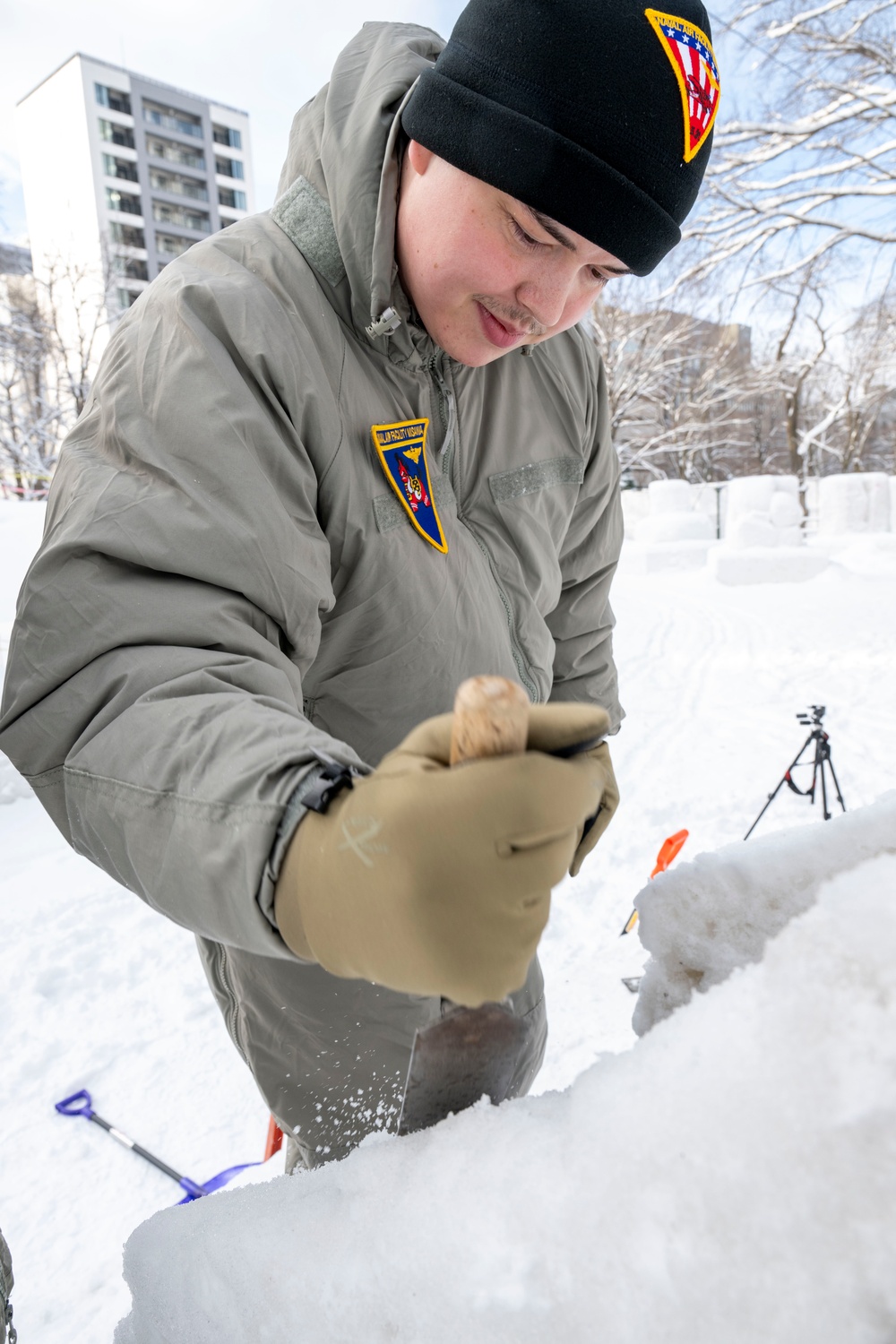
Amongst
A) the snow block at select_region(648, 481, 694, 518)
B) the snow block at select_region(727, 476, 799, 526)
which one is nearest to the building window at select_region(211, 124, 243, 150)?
the snow block at select_region(648, 481, 694, 518)

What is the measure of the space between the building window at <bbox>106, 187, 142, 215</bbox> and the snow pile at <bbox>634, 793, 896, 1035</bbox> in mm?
53838

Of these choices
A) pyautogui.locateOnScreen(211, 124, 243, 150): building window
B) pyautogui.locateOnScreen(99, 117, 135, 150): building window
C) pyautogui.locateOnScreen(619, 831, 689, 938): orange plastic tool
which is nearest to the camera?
pyautogui.locateOnScreen(619, 831, 689, 938): orange plastic tool

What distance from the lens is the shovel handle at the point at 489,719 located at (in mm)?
631

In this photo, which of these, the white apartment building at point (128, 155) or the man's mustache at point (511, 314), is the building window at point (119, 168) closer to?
the white apartment building at point (128, 155)

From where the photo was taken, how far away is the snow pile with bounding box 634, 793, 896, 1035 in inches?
36.1

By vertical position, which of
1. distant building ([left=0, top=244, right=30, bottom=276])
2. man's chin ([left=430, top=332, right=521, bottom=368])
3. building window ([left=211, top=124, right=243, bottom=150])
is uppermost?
building window ([left=211, top=124, right=243, bottom=150])

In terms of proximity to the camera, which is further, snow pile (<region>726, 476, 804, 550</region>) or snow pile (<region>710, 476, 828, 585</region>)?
snow pile (<region>726, 476, 804, 550</region>)

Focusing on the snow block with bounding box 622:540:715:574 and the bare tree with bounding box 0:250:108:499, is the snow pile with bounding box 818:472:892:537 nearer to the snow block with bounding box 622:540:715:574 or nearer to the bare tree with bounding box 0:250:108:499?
the snow block with bounding box 622:540:715:574

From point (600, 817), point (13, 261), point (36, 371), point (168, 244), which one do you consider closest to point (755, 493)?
point (600, 817)

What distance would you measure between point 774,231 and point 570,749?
1120 cm

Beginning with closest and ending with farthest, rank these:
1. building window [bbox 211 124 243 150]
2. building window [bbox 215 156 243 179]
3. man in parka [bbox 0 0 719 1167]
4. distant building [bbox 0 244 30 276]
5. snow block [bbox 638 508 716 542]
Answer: man in parka [bbox 0 0 719 1167]
snow block [bbox 638 508 716 542]
distant building [bbox 0 244 30 276]
building window [bbox 211 124 243 150]
building window [bbox 215 156 243 179]

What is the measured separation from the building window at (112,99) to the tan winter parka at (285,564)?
5579 cm

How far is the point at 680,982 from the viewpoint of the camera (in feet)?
3.27

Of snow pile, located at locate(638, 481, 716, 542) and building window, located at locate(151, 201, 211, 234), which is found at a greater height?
building window, located at locate(151, 201, 211, 234)
